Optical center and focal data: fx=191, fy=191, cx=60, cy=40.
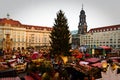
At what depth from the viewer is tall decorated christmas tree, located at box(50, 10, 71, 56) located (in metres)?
27.9

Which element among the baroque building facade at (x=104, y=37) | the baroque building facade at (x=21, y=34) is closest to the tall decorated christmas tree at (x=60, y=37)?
the baroque building facade at (x=21, y=34)

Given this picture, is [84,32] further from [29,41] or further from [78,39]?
[29,41]

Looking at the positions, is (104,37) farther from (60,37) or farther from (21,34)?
(60,37)

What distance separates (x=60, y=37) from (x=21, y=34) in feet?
208

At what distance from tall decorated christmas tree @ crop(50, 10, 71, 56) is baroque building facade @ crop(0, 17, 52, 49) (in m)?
46.9

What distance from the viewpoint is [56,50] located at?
91.8 ft

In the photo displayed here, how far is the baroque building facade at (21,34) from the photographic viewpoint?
8132cm

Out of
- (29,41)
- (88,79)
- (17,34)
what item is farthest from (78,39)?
(88,79)

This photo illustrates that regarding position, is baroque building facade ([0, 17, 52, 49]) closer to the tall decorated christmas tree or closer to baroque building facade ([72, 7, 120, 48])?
baroque building facade ([72, 7, 120, 48])

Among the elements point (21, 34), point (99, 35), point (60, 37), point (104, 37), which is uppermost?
point (99, 35)

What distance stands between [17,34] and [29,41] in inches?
373

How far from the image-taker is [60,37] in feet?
94.0

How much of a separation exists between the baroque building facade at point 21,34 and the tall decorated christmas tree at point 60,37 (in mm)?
46926

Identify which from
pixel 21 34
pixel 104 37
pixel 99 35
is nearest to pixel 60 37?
pixel 21 34
